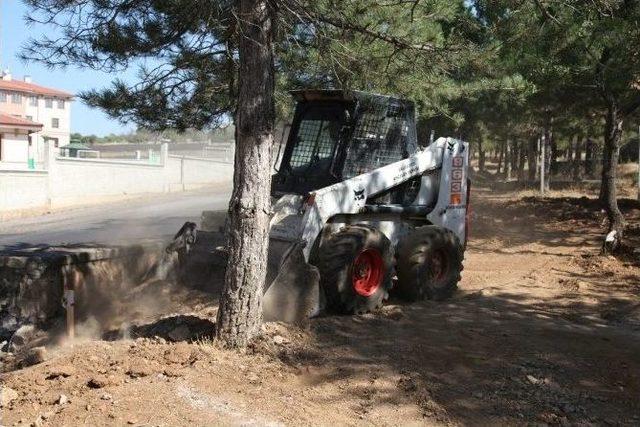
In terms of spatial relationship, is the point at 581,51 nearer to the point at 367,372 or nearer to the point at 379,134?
the point at 379,134

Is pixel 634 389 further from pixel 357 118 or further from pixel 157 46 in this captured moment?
pixel 157 46

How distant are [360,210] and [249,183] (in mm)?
2504

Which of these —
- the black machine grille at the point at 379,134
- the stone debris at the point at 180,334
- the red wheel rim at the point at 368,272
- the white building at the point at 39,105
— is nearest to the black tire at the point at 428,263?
the red wheel rim at the point at 368,272

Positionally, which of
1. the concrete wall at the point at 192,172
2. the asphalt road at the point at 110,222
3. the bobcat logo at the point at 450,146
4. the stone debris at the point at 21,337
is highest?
the bobcat logo at the point at 450,146

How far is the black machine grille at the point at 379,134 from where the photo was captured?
8.19 meters

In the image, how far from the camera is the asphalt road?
Result: 615 inches

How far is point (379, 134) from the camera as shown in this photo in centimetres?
852

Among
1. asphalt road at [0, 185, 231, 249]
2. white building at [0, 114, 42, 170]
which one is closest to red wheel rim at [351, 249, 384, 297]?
asphalt road at [0, 185, 231, 249]

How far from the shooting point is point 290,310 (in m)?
6.91

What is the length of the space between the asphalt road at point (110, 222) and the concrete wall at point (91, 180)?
1.33 meters

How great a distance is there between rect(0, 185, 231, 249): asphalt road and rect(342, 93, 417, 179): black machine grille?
4.82m

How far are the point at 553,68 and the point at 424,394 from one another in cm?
872

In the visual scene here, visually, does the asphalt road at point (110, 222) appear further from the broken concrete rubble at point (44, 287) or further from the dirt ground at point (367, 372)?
the dirt ground at point (367, 372)

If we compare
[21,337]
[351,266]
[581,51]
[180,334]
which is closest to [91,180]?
[21,337]
